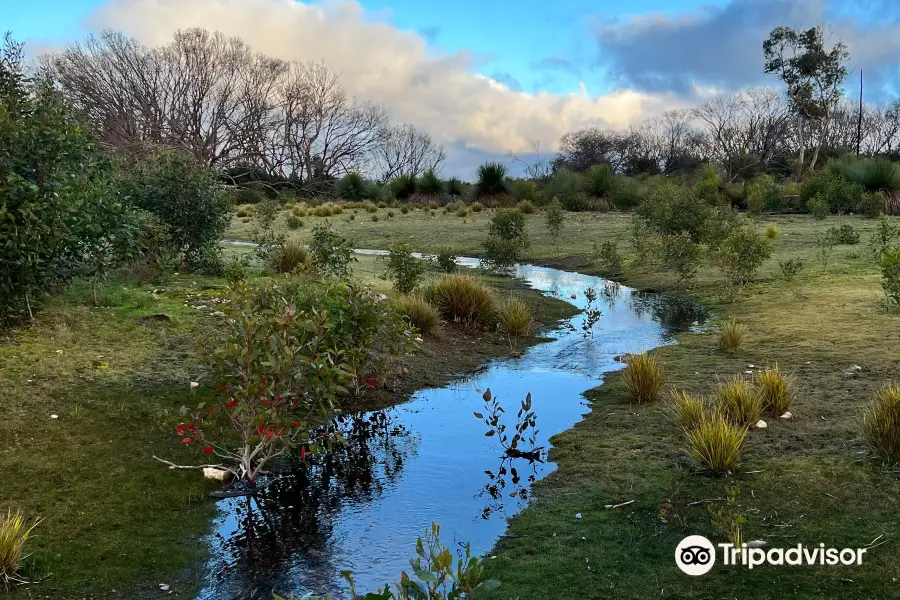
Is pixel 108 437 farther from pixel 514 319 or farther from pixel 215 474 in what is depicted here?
pixel 514 319

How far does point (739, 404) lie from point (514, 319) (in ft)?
15.0

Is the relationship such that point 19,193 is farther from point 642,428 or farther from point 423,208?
point 423,208

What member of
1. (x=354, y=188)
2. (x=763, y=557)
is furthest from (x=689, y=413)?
(x=354, y=188)

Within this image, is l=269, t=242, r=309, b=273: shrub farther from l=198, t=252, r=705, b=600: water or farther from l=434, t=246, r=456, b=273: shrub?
l=198, t=252, r=705, b=600: water

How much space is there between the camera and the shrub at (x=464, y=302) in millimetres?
10273

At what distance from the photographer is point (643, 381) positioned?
21.6ft

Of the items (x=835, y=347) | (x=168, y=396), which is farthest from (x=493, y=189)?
(x=168, y=396)

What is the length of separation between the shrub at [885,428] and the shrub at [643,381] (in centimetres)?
203

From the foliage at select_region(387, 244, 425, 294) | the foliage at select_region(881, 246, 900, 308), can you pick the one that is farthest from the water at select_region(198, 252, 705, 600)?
the foliage at select_region(881, 246, 900, 308)

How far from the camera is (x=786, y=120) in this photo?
170 feet

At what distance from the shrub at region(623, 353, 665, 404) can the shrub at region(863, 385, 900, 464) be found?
2.03 metres

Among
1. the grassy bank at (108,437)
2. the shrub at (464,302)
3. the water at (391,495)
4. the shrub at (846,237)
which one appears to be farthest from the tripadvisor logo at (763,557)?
the shrub at (846,237)

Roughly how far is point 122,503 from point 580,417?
3.82m

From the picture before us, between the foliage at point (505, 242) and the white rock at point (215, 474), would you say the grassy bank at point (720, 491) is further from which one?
the foliage at point (505, 242)
